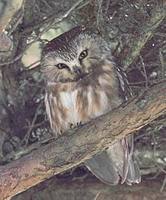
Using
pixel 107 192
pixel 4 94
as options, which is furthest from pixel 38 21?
pixel 107 192

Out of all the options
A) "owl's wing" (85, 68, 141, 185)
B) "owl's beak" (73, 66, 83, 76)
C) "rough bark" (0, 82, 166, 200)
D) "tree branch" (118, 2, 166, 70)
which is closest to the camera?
"rough bark" (0, 82, 166, 200)

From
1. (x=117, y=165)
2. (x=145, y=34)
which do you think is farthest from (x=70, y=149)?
(x=117, y=165)

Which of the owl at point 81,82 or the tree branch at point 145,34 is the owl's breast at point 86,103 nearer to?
the owl at point 81,82

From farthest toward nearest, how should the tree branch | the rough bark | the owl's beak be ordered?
the owl's beak
the tree branch
the rough bark

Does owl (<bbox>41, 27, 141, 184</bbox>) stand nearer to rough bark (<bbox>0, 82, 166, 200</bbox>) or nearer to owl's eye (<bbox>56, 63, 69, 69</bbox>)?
owl's eye (<bbox>56, 63, 69, 69</bbox>)

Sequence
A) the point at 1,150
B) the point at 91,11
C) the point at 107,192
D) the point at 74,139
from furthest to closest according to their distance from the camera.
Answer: the point at 107,192 < the point at 1,150 < the point at 91,11 < the point at 74,139

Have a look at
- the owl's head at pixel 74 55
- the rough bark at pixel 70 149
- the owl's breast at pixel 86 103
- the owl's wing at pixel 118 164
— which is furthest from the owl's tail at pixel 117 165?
the rough bark at pixel 70 149

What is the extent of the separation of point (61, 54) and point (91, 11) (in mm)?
173

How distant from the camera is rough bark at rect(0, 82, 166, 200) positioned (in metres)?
1.59

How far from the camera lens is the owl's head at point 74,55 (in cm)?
208

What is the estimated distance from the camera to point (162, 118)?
83.7 inches

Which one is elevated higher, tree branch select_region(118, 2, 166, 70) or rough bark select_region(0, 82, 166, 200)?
tree branch select_region(118, 2, 166, 70)

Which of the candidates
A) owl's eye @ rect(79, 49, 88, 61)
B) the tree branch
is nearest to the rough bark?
the tree branch

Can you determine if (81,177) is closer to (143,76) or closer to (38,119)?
(38,119)
